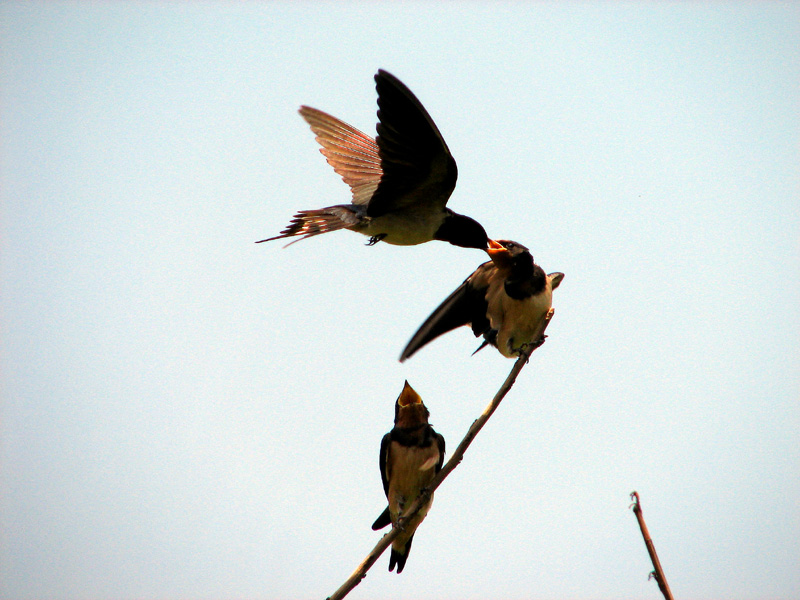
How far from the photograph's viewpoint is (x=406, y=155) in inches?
185

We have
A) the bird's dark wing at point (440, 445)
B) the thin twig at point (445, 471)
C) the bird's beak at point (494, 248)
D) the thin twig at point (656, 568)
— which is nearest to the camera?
the thin twig at point (656, 568)

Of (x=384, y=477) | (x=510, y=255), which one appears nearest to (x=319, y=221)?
(x=510, y=255)

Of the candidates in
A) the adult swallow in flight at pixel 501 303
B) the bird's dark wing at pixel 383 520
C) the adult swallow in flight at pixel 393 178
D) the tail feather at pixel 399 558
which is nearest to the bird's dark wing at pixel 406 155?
the adult swallow in flight at pixel 393 178

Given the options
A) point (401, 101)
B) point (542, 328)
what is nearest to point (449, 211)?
point (401, 101)

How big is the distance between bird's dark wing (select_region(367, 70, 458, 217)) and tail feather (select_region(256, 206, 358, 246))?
23cm

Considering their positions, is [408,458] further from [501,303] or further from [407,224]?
[407,224]

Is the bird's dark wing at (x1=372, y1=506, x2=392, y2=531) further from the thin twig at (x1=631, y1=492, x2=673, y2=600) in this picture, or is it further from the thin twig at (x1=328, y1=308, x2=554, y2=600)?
the thin twig at (x1=631, y1=492, x2=673, y2=600)

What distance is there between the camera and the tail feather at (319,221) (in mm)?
4438

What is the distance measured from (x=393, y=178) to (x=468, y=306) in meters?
1.06

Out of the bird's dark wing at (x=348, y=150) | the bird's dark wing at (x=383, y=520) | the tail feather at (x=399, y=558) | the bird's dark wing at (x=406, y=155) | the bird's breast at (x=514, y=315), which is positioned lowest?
the tail feather at (x=399, y=558)

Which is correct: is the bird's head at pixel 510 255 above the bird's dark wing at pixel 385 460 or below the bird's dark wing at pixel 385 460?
above

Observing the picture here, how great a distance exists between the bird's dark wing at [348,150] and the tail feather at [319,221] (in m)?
0.60

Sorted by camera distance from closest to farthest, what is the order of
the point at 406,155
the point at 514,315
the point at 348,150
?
the point at 514,315 → the point at 406,155 → the point at 348,150

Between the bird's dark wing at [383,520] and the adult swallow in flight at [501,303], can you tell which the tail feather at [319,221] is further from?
the bird's dark wing at [383,520]
